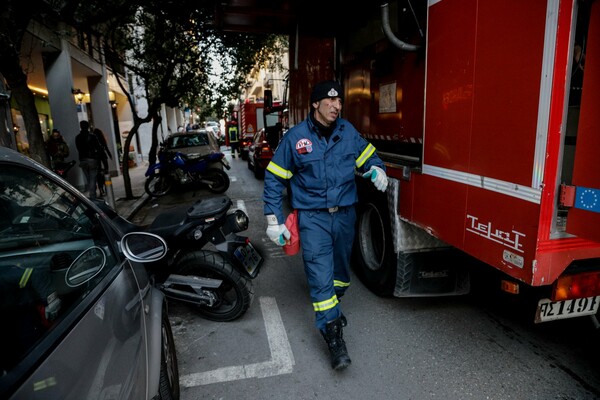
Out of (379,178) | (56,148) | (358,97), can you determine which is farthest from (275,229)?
(56,148)

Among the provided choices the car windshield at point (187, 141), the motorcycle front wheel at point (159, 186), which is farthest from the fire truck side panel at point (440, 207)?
the car windshield at point (187, 141)

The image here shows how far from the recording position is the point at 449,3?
95.0 inches

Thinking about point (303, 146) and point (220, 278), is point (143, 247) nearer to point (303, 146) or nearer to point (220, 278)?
point (303, 146)

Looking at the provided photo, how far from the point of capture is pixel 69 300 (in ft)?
4.88

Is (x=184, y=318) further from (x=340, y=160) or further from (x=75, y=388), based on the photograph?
(x=75, y=388)

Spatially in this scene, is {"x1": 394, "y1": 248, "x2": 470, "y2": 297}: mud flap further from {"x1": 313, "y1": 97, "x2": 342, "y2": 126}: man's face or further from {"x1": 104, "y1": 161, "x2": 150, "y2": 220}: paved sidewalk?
{"x1": 104, "y1": 161, "x2": 150, "y2": 220}: paved sidewalk

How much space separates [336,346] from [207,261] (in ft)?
4.14

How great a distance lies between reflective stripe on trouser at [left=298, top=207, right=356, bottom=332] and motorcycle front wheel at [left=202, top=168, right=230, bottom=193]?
7.52 meters

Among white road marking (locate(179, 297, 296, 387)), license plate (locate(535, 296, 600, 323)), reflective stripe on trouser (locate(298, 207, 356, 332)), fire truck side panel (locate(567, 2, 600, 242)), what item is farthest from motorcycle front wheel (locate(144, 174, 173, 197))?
fire truck side panel (locate(567, 2, 600, 242))

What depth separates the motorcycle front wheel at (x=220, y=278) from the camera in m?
3.33

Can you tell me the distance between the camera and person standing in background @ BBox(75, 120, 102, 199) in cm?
915

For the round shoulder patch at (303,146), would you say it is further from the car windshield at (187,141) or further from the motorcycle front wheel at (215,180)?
the car windshield at (187,141)

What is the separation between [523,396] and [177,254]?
2746 millimetres

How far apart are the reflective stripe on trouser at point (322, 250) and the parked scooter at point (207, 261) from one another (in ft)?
2.32
